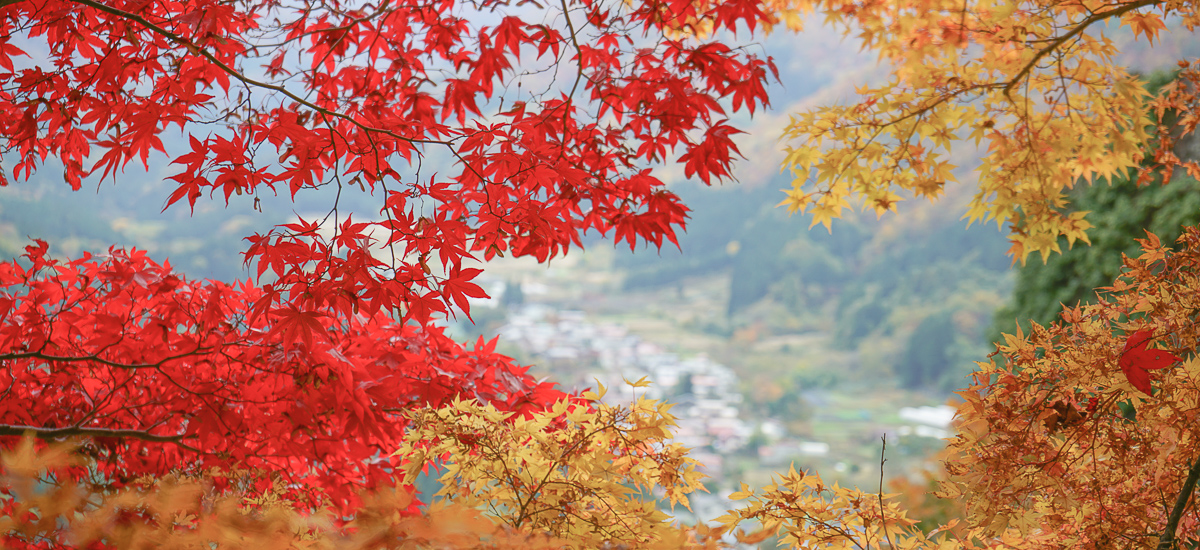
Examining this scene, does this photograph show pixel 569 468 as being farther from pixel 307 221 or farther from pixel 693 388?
pixel 693 388

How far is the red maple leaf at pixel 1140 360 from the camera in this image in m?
1.05

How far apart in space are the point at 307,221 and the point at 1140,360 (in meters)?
1.85

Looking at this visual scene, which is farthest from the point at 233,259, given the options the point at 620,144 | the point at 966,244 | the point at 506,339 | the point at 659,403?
the point at 966,244

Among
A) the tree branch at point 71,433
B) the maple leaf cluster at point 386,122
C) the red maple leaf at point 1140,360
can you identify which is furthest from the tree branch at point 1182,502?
the tree branch at point 71,433

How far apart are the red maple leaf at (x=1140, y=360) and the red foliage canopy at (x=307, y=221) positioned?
1007mm

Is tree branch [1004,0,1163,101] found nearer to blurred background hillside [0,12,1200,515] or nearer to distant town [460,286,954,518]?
blurred background hillside [0,12,1200,515]

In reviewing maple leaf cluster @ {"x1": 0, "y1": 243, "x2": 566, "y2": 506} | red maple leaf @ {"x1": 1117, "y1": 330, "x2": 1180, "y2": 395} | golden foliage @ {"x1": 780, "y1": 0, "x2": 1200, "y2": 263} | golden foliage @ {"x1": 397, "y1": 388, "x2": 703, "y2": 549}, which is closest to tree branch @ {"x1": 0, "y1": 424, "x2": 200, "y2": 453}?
maple leaf cluster @ {"x1": 0, "y1": 243, "x2": 566, "y2": 506}

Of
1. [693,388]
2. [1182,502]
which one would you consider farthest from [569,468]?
[693,388]

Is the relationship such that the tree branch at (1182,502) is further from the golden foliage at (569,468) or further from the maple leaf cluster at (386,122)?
the maple leaf cluster at (386,122)

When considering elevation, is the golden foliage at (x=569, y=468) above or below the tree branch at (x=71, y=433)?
below

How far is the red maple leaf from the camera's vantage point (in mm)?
1052

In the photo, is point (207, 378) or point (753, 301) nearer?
point (207, 378)

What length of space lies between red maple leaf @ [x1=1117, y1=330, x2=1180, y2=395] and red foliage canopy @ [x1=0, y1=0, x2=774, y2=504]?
1007mm

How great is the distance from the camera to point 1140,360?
1.07 m
